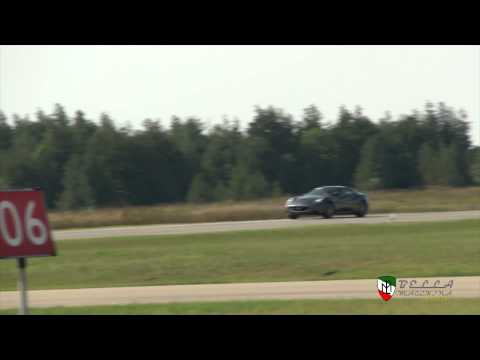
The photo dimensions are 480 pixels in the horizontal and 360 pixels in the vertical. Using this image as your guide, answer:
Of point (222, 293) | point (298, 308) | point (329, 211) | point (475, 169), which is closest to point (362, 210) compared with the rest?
point (329, 211)

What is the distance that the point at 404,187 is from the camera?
72.9 meters

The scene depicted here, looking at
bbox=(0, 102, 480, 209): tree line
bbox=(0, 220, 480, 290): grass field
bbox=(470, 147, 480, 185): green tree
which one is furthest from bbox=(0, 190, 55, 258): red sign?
bbox=(470, 147, 480, 185): green tree

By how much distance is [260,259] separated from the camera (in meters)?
19.4

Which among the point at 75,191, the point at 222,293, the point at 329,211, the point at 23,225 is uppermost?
the point at 23,225

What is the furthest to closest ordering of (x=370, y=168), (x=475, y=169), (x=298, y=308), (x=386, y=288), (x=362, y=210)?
(x=475, y=169) < (x=370, y=168) < (x=362, y=210) < (x=386, y=288) < (x=298, y=308)

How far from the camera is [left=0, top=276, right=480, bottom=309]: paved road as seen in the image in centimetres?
1416

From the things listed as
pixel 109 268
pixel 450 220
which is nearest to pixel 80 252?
pixel 109 268

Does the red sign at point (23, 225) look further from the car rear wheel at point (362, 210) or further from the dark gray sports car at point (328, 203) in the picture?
the car rear wheel at point (362, 210)

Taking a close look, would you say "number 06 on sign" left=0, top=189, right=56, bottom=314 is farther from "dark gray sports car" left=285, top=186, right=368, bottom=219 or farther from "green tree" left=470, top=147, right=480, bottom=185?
"green tree" left=470, top=147, right=480, bottom=185

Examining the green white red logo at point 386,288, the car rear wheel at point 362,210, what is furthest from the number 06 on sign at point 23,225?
the car rear wheel at point 362,210

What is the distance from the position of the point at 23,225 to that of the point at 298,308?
4573mm

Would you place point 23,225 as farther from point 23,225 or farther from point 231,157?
point 231,157

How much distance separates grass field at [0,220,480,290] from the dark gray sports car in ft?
21.3
